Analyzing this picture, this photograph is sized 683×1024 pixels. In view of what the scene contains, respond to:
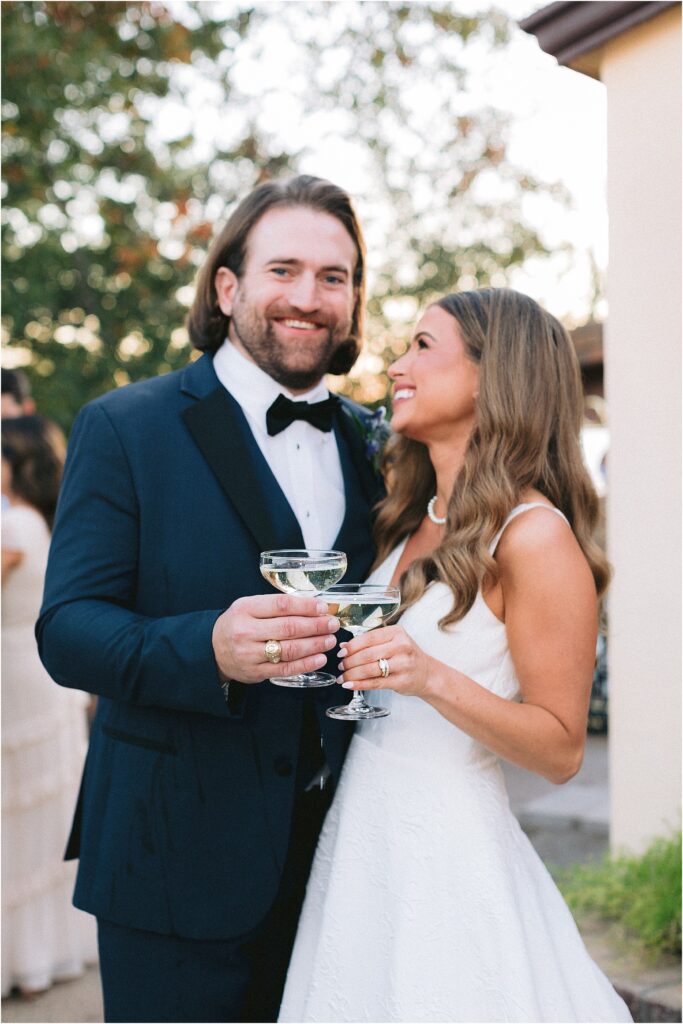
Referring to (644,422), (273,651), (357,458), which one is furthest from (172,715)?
(644,422)

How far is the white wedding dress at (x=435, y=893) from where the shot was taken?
238cm

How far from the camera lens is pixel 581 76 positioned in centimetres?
477

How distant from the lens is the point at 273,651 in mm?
Result: 2066

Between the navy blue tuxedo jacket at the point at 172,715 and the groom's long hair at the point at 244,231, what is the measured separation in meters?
0.62

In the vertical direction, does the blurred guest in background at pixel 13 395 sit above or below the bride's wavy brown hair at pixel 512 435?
above

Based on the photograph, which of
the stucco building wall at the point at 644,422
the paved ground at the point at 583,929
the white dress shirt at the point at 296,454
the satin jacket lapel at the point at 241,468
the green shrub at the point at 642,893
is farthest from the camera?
the stucco building wall at the point at 644,422

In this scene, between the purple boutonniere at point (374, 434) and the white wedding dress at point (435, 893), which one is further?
the purple boutonniere at point (374, 434)

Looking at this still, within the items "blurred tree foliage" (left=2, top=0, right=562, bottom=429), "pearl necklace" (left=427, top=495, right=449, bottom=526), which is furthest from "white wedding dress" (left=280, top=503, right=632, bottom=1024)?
"blurred tree foliage" (left=2, top=0, right=562, bottom=429)

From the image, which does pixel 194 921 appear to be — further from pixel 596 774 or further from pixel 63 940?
pixel 596 774

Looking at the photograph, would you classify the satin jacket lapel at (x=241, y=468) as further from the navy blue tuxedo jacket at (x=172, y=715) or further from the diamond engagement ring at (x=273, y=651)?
the diamond engagement ring at (x=273, y=651)

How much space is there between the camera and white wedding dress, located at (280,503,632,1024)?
7.79 ft

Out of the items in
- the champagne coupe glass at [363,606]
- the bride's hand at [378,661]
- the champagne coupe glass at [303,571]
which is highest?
the champagne coupe glass at [303,571]

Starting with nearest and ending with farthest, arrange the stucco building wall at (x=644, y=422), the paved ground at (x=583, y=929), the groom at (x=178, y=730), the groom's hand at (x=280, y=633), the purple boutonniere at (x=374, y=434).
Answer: the groom's hand at (x=280, y=633), the groom at (x=178, y=730), the purple boutonniere at (x=374, y=434), the paved ground at (x=583, y=929), the stucco building wall at (x=644, y=422)

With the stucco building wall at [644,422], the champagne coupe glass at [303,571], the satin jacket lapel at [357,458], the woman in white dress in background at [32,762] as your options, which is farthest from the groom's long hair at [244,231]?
the woman in white dress in background at [32,762]
